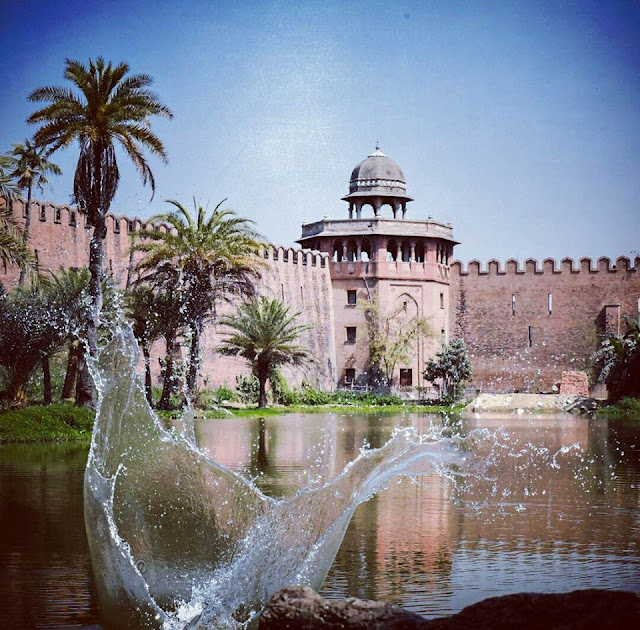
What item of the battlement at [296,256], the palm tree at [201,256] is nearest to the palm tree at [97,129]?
the palm tree at [201,256]

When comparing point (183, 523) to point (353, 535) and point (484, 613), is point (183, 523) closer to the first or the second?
point (353, 535)

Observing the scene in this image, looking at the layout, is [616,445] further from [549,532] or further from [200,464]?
[200,464]

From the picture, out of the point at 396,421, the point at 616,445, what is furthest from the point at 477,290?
the point at 616,445

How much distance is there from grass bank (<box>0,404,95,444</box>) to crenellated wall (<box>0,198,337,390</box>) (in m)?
4.45

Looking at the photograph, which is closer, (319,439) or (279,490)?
(279,490)

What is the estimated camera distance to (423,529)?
962 centimetres

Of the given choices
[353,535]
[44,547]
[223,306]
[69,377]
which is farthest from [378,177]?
[44,547]

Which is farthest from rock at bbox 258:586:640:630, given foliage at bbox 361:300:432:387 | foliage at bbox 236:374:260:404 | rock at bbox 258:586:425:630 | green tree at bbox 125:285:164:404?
foliage at bbox 361:300:432:387

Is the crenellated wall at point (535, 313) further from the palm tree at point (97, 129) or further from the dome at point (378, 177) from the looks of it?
the palm tree at point (97, 129)

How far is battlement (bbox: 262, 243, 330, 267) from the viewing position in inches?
1615

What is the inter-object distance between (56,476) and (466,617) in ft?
30.4

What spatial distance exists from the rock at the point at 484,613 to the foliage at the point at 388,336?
128 feet

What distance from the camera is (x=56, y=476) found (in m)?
12.9

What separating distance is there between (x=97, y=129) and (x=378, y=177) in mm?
26434
